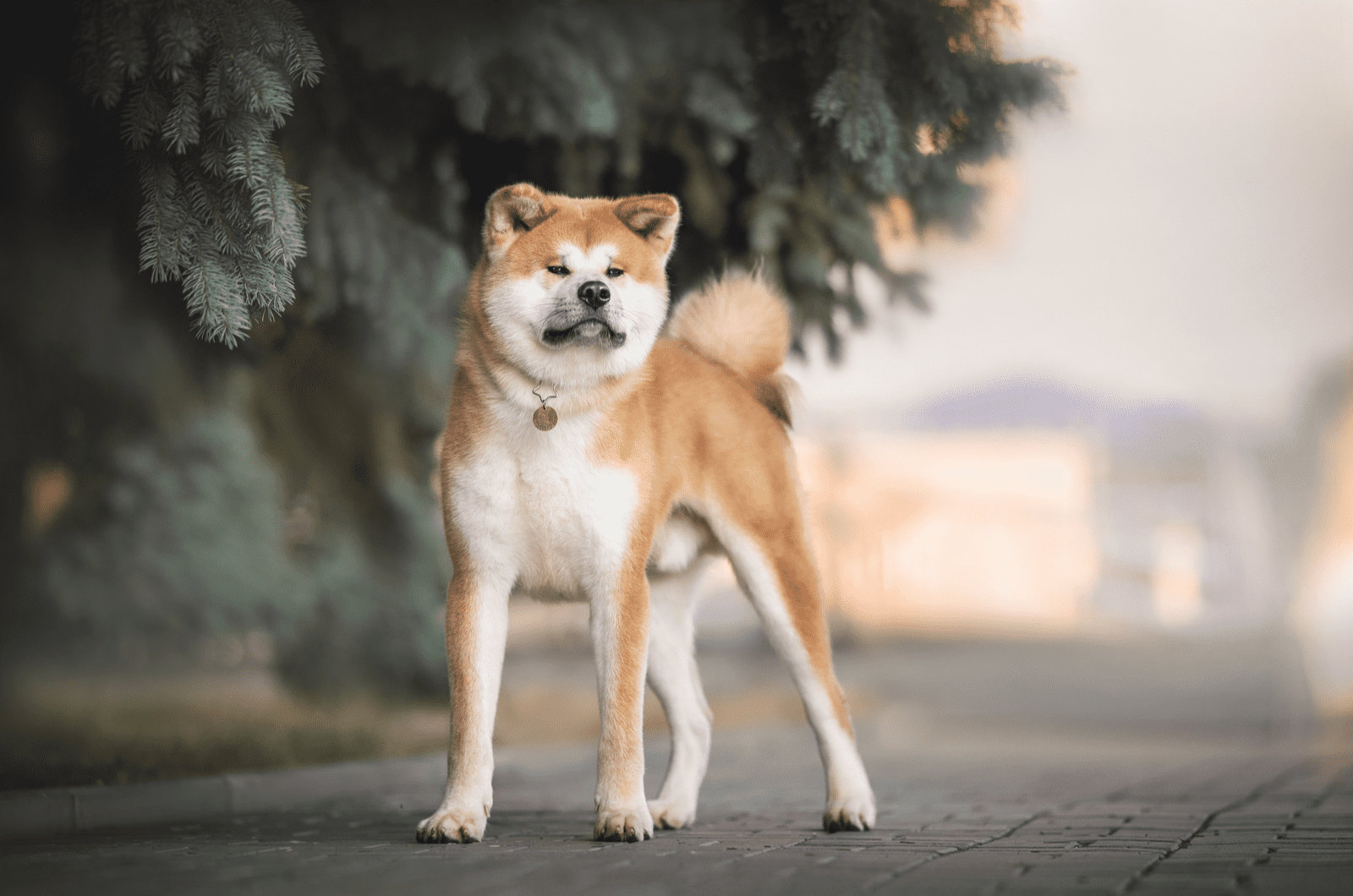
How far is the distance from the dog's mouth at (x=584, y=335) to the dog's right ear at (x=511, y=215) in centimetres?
36

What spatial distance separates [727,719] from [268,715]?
12.6 feet

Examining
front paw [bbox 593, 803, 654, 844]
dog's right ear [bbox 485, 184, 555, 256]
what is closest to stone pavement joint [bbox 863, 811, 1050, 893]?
front paw [bbox 593, 803, 654, 844]

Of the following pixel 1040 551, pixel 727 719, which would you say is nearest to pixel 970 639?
pixel 1040 551

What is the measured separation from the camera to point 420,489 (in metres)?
9.08

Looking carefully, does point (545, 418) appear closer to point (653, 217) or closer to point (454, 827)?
point (653, 217)

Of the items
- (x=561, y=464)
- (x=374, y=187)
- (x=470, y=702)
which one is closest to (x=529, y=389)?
(x=561, y=464)

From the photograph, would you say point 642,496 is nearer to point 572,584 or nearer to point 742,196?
point 572,584

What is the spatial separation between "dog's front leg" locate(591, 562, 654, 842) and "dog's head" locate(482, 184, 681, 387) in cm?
72

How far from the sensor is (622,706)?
14.1 ft

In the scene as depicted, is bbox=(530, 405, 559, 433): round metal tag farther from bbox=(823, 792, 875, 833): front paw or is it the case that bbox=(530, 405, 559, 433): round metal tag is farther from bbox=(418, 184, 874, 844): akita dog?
bbox=(823, 792, 875, 833): front paw

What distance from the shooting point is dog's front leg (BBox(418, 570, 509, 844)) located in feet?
13.8

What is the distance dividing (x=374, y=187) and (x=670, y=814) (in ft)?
11.1

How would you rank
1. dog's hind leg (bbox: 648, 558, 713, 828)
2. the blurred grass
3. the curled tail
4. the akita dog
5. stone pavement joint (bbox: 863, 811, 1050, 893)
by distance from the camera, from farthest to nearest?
the blurred grass → the curled tail → dog's hind leg (bbox: 648, 558, 713, 828) → the akita dog → stone pavement joint (bbox: 863, 811, 1050, 893)

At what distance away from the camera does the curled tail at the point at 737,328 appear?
545cm
